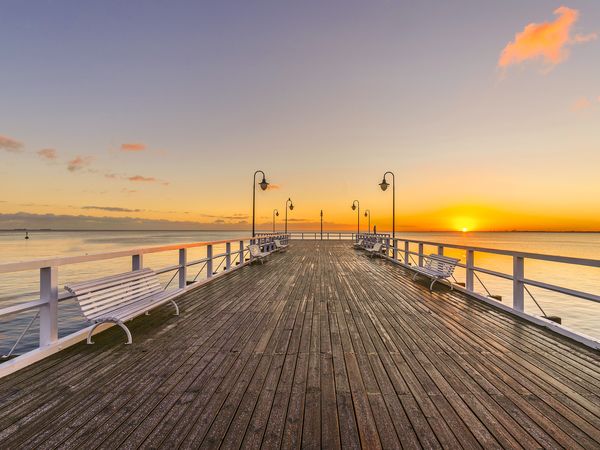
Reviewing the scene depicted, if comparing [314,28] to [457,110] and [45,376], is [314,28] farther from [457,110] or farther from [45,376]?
[45,376]

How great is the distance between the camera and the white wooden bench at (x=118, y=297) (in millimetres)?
3340

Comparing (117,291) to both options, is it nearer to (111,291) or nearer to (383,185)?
(111,291)

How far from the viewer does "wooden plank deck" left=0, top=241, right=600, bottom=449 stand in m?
1.89

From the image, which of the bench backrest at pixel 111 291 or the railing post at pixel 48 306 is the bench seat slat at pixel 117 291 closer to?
the bench backrest at pixel 111 291

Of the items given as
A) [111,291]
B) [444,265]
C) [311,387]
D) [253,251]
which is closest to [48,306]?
[111,291]

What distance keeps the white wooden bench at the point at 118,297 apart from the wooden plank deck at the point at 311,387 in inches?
14.6

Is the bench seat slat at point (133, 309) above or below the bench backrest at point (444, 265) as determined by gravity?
below

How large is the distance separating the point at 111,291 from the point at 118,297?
13cm

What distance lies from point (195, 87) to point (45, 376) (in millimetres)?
18080

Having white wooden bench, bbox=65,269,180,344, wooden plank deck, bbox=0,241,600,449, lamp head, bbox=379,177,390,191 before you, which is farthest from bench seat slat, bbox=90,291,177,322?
lamp head, bbox=379,177,390,191

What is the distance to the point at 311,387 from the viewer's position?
253 cm

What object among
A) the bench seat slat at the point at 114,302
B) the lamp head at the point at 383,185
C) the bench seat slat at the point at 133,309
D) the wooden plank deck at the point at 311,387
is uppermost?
the lamp head at the point at 383,185

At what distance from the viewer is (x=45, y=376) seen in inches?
106

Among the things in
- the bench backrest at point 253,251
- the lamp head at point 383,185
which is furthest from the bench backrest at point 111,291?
the lamp head at point 383,185
